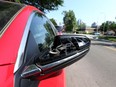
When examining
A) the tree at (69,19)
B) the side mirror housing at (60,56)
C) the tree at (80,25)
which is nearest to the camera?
the side mirror housing at (60,56)

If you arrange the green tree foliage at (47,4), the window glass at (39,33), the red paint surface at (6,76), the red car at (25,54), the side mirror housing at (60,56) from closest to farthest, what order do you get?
the red paint surface at (6,76) < the red car at (25,54) < the side mirror housing at (60,56) < the window glass at (39,33) < the green tree foliage at (47,4)

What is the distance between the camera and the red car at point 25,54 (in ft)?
5.80

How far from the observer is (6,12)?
7.86ft

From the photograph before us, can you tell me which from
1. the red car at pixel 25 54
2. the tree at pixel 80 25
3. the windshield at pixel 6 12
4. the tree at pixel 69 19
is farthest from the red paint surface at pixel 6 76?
the tree at pixel 80 25

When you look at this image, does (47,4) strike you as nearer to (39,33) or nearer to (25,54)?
(39,33)

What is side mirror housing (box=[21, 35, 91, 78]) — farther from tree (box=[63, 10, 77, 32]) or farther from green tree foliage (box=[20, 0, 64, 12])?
tree (box=[63, 10, 77, 32])

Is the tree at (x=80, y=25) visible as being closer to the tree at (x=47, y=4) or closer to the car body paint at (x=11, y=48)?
the tree at (x=47, y=4)

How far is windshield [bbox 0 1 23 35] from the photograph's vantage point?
2157 millimetres

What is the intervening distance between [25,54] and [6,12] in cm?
57

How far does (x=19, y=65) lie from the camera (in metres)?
1.85

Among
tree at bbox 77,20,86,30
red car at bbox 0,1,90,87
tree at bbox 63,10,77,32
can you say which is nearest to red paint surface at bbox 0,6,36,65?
red car at bbox 0,1,90,87

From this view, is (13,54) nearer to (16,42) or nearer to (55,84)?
(16,42)

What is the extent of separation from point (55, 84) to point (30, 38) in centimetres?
53

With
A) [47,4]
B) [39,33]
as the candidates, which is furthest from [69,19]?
[39,33]
